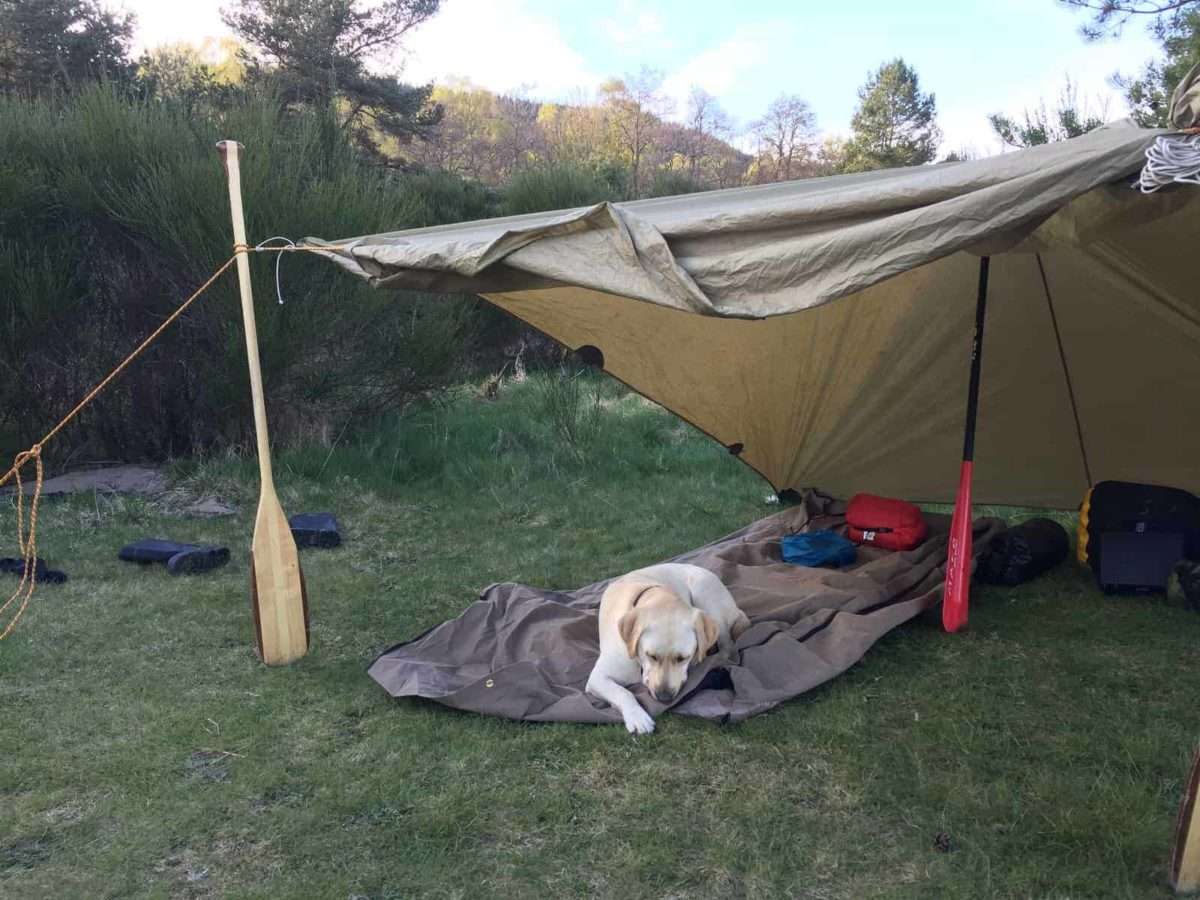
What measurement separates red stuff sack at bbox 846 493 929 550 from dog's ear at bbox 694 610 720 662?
2.03 metres

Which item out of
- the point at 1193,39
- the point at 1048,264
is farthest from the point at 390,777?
the point at 1193,39

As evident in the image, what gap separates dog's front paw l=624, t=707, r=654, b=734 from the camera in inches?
141

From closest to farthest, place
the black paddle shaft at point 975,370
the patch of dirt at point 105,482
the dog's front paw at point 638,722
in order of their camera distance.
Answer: the dog's front paw at point 638,722, the black paddle shaft at point 975,370, the patch of dirt at point 105,482

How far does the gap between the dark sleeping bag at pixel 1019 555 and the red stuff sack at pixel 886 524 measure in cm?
41

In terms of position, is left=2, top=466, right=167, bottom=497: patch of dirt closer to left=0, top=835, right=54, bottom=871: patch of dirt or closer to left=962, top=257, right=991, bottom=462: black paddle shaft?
left=0, top=835, right=54, bottom=871: patch of dirt

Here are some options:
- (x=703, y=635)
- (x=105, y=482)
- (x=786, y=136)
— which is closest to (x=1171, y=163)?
(x=703, y=635)

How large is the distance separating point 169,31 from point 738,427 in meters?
24.2

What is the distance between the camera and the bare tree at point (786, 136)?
38.9 metres

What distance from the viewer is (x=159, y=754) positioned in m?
3.55

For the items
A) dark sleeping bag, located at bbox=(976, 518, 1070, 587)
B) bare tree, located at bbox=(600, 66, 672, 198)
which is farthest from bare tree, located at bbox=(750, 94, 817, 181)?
dark sleeping bag, located at bbox=(976, 518, 1070, 587)

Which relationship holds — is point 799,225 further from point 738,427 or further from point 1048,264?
point 738,427

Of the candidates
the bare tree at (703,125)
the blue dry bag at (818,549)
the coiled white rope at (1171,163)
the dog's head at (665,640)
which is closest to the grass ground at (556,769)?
the dog's head at (665,640)

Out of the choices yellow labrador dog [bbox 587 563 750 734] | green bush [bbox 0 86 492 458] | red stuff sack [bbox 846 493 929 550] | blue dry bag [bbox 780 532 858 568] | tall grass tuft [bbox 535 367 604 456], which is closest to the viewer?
yellow labrador dog [bbox 587 563 750 734]

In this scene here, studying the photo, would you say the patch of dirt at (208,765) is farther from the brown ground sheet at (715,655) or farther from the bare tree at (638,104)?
the bare tree at (638,104)
